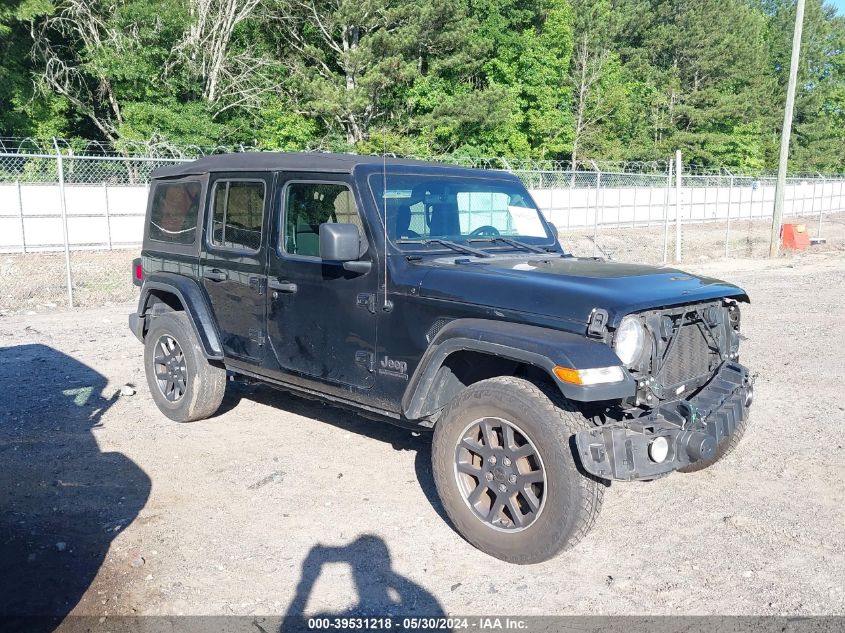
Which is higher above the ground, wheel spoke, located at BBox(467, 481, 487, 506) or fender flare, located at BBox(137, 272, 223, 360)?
fender flare, located at BBox(137, 272, 223, 360)

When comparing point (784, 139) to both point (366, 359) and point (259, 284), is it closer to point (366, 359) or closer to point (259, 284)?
point (259, 284)

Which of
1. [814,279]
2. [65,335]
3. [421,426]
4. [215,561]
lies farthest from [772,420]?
[814,279]

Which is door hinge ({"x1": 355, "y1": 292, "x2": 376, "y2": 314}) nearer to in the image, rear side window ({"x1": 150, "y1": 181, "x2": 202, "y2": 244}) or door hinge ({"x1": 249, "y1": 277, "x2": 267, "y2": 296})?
door hinge ({"x1": 249, "y1": 277, "x2": 267, "y2": 296})

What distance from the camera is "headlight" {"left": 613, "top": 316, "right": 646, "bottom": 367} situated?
13.0 ft

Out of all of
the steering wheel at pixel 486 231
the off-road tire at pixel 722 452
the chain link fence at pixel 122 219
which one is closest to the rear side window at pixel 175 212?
the steering wheel at pixel 486 231

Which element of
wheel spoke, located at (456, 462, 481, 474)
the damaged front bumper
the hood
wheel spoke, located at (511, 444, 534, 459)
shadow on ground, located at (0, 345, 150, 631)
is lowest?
shadow on ground, located at (0, 345, 150, 631)

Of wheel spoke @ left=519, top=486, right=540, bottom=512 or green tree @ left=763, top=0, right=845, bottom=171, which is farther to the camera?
green tree @ left=763, top=0, right=845, bottom=171

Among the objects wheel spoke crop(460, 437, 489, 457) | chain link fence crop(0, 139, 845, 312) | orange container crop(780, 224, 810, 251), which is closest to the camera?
wheel spoke crop(460, 437, 489, 457)

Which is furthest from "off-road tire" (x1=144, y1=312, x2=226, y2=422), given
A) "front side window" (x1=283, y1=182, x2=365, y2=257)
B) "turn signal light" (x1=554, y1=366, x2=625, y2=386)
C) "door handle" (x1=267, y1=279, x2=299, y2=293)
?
"turn signal light" (x1=554, y1=366, x2=625, y2=386)

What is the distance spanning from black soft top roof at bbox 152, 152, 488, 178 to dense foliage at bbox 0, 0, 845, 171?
524 inches

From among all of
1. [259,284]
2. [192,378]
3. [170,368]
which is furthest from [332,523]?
[170,368]

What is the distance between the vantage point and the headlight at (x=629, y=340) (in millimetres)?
3967

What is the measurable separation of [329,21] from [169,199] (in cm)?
2718

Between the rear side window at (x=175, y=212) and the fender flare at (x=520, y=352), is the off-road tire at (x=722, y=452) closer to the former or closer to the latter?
the fender flare at (x=520, y=352)
